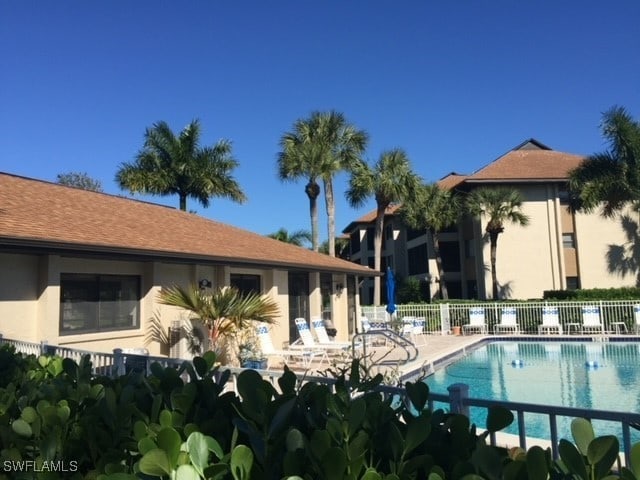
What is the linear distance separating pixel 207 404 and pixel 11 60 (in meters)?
17.0

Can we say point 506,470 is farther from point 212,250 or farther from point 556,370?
point 556,370

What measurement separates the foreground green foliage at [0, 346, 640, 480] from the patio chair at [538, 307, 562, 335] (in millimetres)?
23575

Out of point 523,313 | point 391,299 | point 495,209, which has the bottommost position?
point 523,313

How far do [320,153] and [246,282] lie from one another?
577 inches

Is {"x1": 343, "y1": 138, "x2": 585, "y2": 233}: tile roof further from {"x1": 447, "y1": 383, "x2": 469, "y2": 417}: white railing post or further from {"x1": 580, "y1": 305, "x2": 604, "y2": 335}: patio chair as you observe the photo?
{"x1": 447, "y1": 383, "x2": 469, "y2": 417}: white railing post

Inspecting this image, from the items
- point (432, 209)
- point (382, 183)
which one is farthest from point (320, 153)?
point (432, 209)

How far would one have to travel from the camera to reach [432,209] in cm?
3350

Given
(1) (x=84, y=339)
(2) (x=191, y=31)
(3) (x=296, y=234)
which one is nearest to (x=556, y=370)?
(1) (x=84, y=339)

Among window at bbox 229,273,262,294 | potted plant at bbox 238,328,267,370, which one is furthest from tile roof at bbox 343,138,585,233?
potted plant at bbox 238,328,267,370

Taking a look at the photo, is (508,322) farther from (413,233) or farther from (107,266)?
(107,266)

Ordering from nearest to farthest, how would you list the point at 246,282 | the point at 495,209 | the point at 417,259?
the point at 246,282 < the point at 495,209 < the point at 417,259

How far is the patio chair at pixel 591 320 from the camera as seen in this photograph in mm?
23466

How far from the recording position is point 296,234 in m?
46.4

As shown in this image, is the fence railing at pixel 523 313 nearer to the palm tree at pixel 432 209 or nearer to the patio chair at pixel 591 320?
the patio chair at pixel 591 320
